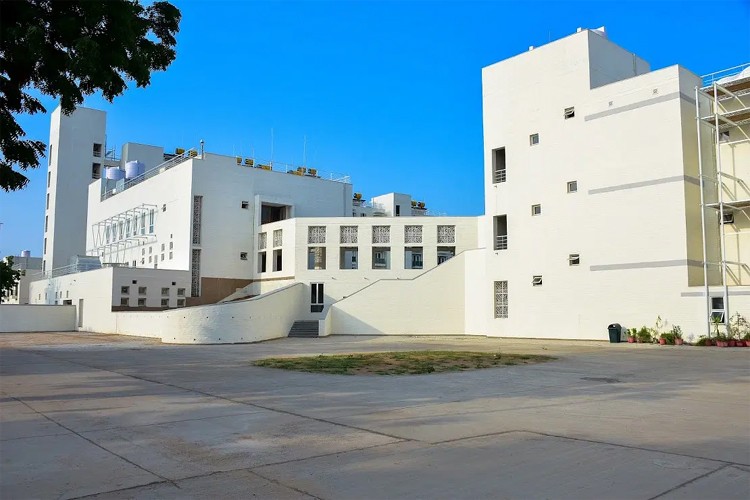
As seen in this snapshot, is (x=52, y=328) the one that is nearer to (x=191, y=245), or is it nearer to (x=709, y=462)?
(x=191, y=245)

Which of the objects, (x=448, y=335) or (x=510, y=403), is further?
(x=448, y=335)

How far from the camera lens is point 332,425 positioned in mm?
7906

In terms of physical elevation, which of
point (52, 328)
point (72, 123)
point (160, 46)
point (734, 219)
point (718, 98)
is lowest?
point (52, 328)

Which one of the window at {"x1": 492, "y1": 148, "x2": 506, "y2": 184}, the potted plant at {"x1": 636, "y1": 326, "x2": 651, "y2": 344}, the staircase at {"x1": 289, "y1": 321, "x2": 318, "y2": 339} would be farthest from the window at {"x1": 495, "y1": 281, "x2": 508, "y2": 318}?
the staircase at {"x1": 289, "y1": 321, "x2": 318, "y2": 339}

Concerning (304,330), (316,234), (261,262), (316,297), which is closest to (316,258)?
(316,234)

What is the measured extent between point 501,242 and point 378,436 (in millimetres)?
26855

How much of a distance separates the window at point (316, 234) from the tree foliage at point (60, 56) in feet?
84.9

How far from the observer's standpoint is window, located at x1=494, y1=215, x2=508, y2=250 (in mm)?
32750

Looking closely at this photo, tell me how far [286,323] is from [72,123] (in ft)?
160

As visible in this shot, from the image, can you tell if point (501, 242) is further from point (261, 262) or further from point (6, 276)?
point (6, 276)

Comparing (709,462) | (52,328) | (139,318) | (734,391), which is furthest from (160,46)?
(52,328)

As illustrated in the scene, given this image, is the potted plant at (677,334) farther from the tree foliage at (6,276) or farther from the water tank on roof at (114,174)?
the tree foliage at (6,276)

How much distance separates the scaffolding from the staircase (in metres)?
20.6

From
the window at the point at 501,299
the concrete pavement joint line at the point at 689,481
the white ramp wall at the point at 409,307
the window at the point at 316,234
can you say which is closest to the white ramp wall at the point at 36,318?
the window at the point at 316,234
